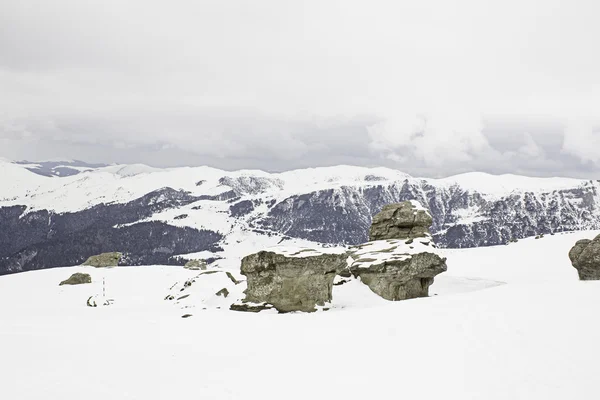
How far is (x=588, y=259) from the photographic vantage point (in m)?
24.0

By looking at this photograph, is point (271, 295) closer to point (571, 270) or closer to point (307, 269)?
point (307, 269)

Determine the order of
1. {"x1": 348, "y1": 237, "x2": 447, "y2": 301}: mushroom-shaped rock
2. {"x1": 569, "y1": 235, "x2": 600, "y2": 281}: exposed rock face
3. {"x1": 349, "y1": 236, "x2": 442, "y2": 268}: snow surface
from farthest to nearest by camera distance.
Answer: {"x1": 349, "y1": 236, "x2": 442, "y2": 268}: snow surface, {"x1": 348, "y1": 237, "x2": 447, "y2": 301}: mushroom-shaped rock, {"x1": 569, "y1": 235, "x2": 600, "y2": 281}: exposed rock face

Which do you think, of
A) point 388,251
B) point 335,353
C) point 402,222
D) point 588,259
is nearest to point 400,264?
point 388,251

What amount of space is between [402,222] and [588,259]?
18492 mm

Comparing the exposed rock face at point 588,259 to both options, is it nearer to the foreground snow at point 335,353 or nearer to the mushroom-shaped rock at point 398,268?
the foreground snow at point 335,353

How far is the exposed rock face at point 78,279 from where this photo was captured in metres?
51.9

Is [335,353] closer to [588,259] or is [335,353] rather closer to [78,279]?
[588,259]

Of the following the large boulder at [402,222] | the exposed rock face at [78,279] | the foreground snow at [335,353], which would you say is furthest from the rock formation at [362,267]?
the exposed rock face at [78,279]

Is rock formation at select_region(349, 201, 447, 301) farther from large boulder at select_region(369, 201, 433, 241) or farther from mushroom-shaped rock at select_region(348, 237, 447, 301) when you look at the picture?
large boulder at select_region(369, 201, 433, 241)

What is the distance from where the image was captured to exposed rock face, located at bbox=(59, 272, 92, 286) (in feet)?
170

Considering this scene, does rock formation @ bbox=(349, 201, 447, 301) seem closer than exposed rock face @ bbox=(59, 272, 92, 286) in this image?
Yes

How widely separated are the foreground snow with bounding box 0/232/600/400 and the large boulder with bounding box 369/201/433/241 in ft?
59.9

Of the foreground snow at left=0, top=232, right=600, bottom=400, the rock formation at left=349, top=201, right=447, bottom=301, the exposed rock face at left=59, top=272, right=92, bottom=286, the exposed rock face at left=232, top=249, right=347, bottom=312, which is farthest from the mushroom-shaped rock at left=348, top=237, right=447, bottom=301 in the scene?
the exposed rock face at left=59, top=272, right=92, bottom=286

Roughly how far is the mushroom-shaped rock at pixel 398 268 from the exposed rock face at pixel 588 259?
39.1ft
